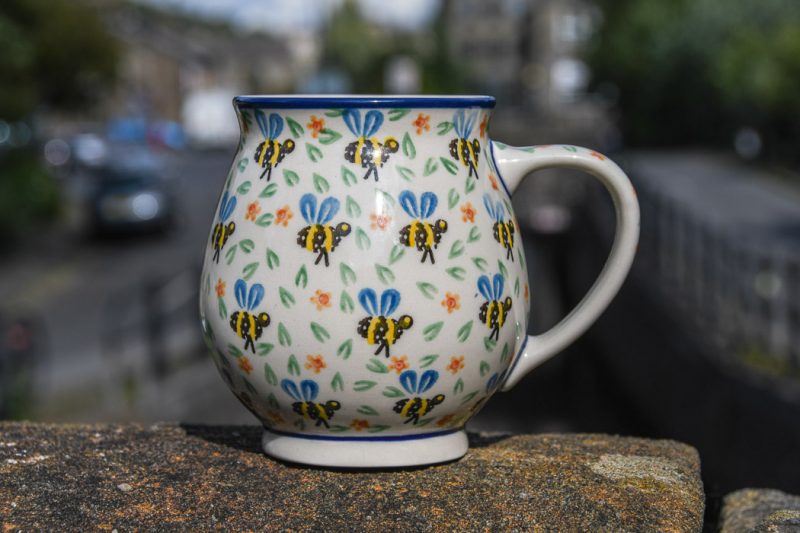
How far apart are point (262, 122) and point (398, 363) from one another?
1.56ft

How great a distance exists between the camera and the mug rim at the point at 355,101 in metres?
2.11

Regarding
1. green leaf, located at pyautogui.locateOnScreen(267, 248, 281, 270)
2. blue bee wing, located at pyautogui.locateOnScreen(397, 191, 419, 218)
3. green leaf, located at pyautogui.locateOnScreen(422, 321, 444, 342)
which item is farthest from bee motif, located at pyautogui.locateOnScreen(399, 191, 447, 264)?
green leaf, located at pyautogui.locateOnScreen(267, 248, 281, 270)

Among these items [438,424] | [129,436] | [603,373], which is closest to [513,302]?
[438,424]

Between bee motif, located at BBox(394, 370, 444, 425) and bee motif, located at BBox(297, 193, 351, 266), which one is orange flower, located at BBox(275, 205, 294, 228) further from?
bee motif, located at BBox(394, 370, 444, 425)

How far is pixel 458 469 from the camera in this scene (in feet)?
7.44

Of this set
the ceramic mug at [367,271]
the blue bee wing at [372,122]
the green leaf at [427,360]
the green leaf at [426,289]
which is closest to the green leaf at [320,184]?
the ceramic mug at [367,271]

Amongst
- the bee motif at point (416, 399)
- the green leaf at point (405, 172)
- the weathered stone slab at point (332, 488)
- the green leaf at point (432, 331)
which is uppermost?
the green leaf at point (405, 172)

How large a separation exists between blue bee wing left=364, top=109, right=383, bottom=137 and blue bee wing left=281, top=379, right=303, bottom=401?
42 cm

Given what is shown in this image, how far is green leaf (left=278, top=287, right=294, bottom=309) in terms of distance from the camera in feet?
6.86

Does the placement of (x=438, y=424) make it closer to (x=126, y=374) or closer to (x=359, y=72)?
(x=126, y=374)

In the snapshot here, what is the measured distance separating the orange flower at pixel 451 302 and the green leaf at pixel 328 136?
1.03 ft

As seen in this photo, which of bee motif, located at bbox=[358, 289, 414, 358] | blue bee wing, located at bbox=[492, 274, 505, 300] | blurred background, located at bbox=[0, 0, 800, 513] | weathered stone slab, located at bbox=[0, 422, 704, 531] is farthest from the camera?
blurred background, located at bbox=[0, 0, 800, 513]

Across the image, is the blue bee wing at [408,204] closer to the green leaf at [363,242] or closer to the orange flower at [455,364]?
A: the green leaf at [363,242]

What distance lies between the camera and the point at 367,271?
208 centimetres
